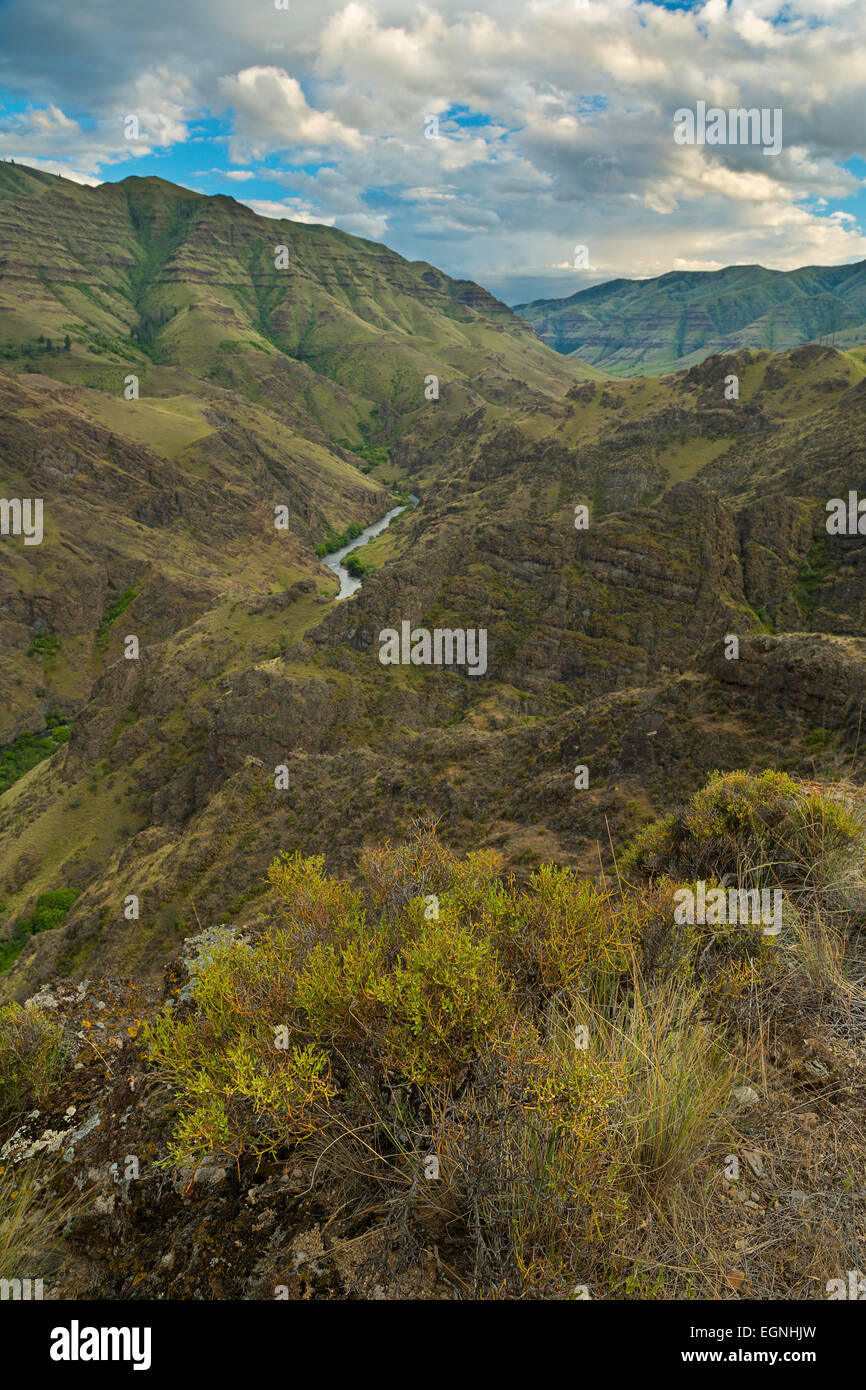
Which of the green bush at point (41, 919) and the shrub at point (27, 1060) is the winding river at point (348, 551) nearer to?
the green bush at point (41, 919)

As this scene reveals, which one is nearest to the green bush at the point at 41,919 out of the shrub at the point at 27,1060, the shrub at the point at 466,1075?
the shrub at the point at 27,1060

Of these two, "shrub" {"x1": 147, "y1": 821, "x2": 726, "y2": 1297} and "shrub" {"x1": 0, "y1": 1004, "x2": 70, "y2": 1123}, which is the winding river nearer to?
"shrub" {"x1": 0, "y1": 1004, "x2": 70, "y2": 1123}

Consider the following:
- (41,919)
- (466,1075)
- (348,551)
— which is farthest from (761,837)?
(348,551)

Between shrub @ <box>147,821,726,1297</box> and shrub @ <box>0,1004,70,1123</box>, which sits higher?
shrub @ <box>147,821,726,1297</box>

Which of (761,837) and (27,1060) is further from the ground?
(761,837)

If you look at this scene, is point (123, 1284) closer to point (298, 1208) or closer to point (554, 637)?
point (298, 1208)

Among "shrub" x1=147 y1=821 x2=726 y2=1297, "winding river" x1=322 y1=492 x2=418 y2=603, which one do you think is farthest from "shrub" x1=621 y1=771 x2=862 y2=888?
"winding river" x1=322 y1=492 x2=418 y2=603

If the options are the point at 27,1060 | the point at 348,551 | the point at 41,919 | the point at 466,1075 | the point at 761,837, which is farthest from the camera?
the point at 348,551

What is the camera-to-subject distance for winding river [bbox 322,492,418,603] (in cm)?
13555

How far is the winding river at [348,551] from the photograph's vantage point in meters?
136

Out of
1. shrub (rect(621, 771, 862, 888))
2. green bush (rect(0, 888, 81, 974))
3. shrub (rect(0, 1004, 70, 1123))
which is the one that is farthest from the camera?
green bush (rect(0, 888, 81, 974))

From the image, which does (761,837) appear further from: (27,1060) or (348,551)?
(348,551)

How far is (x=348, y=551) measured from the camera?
156m
